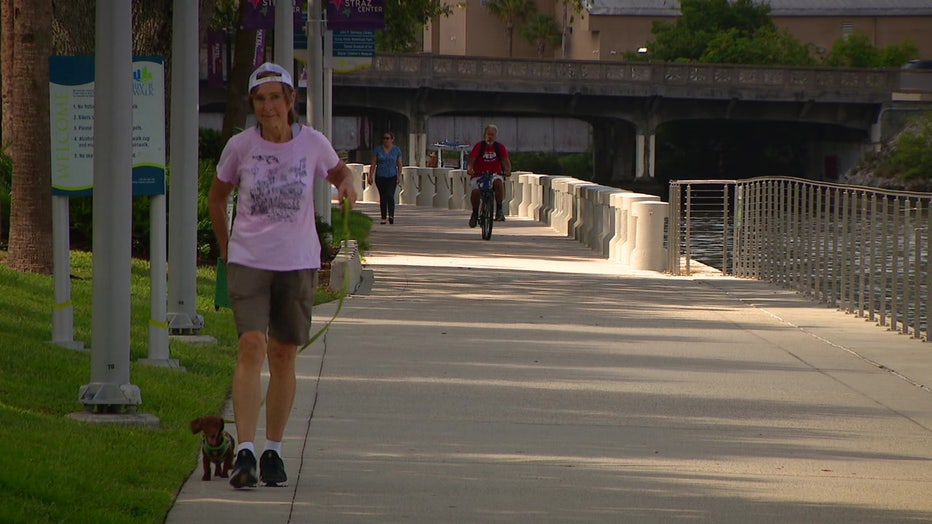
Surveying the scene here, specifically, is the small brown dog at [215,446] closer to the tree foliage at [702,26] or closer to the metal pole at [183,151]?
the metal pole at [183,151]

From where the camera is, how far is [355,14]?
25.1 metres

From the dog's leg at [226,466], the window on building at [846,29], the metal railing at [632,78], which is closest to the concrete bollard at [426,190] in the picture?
the metal railing at [632,78]

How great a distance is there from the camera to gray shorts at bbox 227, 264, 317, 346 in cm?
736

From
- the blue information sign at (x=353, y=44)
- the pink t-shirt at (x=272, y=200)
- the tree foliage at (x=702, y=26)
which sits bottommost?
the pink t-shirt at (x=272, y=200)

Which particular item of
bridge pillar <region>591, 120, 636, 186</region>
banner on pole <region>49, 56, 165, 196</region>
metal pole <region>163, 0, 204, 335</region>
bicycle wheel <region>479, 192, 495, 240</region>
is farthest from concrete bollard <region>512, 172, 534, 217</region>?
bridge pillar <region>591, 120, 636, 186</region>

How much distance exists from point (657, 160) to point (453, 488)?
91051mm

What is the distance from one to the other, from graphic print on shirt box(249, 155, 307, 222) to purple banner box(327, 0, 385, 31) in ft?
57.8

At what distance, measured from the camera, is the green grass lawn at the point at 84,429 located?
6848 millimetres

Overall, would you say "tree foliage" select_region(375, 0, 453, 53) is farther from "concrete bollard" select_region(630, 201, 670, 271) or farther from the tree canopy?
the tree canopy

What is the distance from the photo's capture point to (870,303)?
51.7 feet

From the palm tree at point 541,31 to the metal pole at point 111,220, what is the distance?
11281cm

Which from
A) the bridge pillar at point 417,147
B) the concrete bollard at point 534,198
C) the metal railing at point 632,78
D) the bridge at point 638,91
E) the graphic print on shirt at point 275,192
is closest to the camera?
the graphic print on shirt at point 275,192

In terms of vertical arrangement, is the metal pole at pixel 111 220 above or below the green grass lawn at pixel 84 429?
above

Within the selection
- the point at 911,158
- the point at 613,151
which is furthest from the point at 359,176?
the point at 613,151
